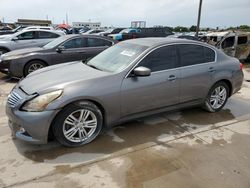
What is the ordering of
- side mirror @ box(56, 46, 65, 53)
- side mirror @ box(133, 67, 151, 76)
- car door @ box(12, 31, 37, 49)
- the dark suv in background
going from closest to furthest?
side mirror @ box(133, 67, 151, 76) < side mirror @ box(56, 46, 65, 53) < car door @ box(12, 31, 37, 49) < the dark suv in background

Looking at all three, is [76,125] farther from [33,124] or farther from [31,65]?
[31,65]

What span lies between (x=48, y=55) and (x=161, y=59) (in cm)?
437

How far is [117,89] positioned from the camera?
3.58 m

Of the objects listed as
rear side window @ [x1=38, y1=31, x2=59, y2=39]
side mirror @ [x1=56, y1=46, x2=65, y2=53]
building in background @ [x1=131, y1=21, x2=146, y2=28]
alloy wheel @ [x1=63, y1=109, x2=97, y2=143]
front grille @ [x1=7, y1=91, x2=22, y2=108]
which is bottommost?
alloy wheel @ [x1=63, y1=109, x2=97, y2=143]

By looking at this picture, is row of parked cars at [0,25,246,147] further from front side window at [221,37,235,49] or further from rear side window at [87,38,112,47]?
front side window at [221,37,235,49]

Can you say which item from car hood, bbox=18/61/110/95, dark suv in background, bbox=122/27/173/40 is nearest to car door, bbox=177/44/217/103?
car hood, bbox=18/61/110/95

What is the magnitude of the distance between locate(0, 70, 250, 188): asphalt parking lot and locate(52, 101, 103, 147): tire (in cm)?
13

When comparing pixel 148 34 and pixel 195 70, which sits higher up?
pixel 148 34

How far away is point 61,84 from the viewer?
3.34 metres

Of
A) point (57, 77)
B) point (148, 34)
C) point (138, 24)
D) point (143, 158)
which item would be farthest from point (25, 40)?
point (138, 24)

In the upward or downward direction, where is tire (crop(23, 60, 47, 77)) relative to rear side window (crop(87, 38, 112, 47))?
downward

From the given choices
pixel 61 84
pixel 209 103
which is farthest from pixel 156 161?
pixel 209 103

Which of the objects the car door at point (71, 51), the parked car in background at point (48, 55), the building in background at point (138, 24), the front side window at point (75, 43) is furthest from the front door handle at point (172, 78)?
the building in background at point (138, 24)

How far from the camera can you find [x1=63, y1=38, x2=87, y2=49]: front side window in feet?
25.2
